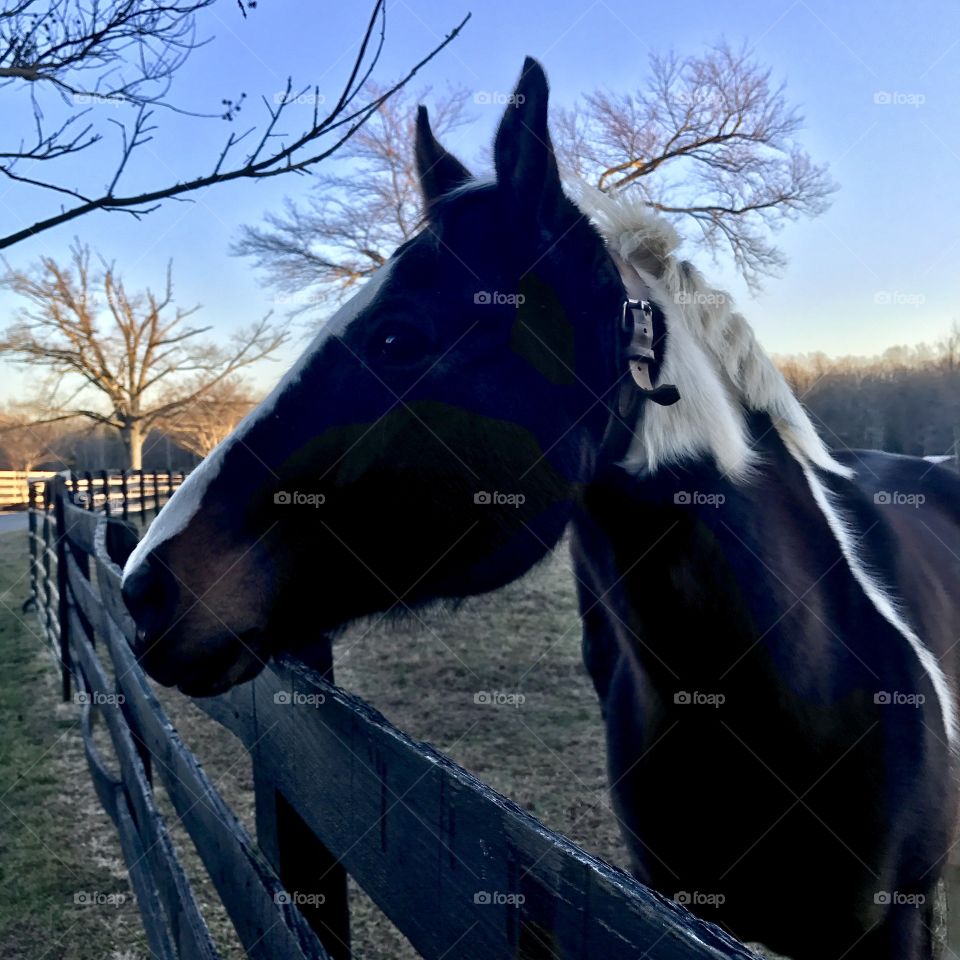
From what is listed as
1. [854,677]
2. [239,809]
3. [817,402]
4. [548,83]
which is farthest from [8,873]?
[817,402]

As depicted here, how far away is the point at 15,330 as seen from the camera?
23.0m

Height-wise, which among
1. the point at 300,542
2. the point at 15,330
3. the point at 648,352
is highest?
the point at 15,330

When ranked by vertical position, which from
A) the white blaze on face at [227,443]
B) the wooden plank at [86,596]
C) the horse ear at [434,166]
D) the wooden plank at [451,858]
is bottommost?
the wooden plank at [86,596]

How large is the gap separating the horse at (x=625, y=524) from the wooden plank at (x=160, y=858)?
0.59 m

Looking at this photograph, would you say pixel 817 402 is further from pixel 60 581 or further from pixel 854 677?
pixel 60 581

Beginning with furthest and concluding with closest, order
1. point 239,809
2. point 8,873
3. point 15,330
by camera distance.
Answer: point 15,330 → point 239,809 → point 8,873

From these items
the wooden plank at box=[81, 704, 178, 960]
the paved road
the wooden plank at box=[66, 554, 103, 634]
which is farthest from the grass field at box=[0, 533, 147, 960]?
the paved road

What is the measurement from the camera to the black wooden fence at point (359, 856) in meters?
0.65

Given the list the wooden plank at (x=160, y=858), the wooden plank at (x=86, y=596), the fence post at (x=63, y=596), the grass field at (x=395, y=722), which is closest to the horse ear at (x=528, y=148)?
the grass field at (x=395, y=722)

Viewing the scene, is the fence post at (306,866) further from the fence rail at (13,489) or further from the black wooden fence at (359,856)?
the fence rail at (13,489)

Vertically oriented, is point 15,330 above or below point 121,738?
above

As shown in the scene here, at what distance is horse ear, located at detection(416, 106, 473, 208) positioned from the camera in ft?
7.34

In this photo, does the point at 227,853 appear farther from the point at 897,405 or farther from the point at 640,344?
the point at 897,405

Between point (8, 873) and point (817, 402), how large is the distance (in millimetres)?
6822
